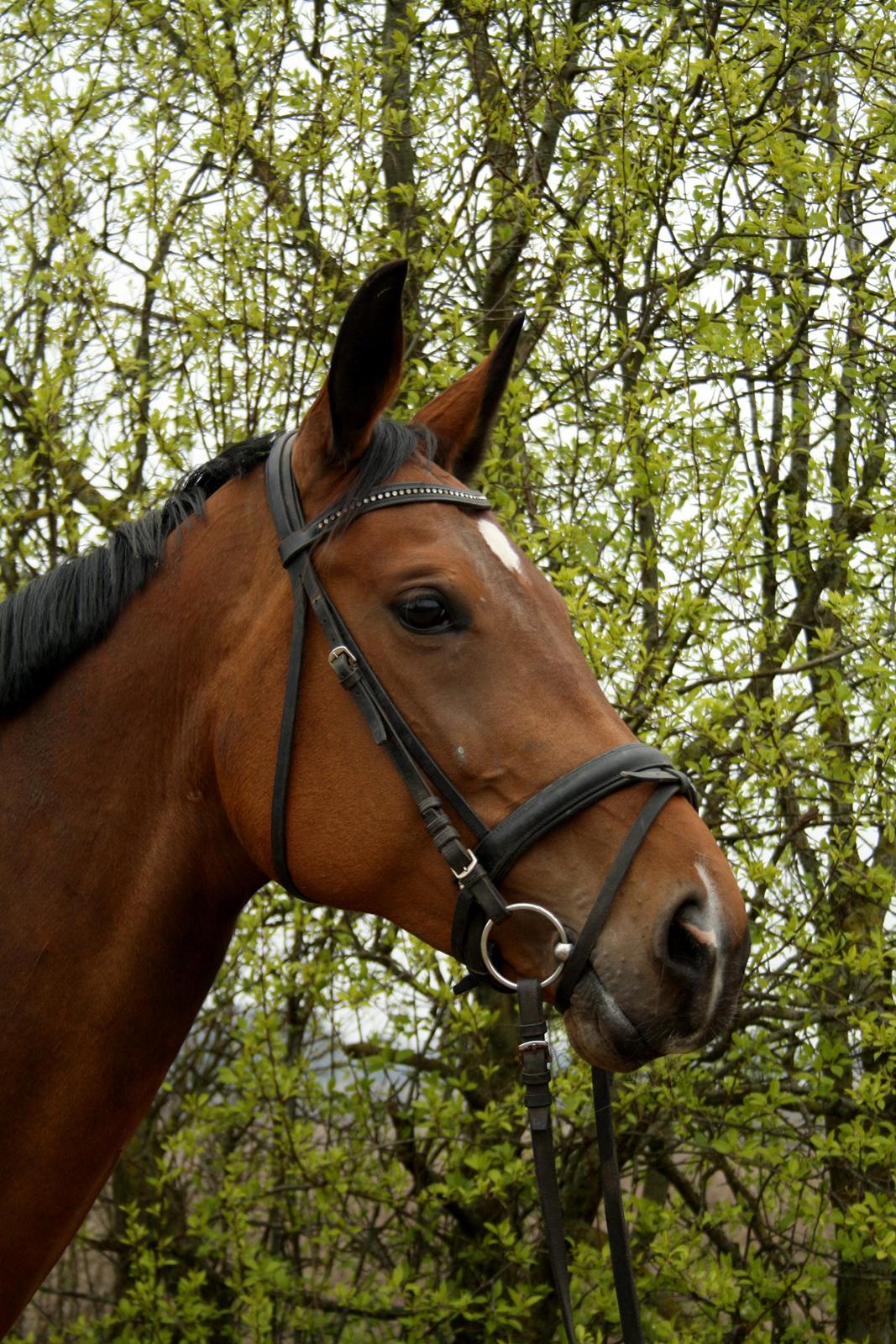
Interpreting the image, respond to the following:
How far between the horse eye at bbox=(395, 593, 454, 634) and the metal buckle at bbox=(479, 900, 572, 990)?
492 mm

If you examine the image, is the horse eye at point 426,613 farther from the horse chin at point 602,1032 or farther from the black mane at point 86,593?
the horse chin at point 602,1032

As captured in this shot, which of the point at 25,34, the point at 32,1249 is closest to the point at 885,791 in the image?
the point at 32,1249

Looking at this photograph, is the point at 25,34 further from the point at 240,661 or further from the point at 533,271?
the point at 240,661

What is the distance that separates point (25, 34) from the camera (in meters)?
4.75

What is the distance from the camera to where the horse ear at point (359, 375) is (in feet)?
6.86

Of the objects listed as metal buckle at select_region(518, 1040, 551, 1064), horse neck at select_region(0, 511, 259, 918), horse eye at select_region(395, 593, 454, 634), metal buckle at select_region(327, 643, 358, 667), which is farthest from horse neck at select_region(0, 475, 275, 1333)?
metal buckle at select_region(518, 1040, 551, 1064)

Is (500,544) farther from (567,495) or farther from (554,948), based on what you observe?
(567,495)

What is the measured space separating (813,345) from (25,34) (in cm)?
334

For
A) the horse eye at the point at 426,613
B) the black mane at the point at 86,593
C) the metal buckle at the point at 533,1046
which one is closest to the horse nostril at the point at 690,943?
the metal buckle at the point at 533,1046

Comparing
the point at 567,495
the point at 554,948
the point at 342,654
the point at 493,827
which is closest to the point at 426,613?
the point at 342,654

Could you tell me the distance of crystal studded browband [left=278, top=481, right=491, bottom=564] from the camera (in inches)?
85.2

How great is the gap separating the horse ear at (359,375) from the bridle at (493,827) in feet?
0.39

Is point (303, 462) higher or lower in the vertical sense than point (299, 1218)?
higher

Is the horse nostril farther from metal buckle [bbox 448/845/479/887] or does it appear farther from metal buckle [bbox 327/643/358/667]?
metal buckle [bbox 327/643/358/667]
